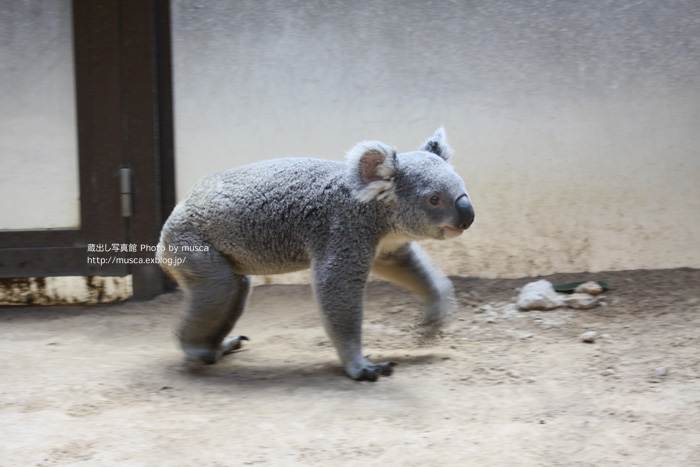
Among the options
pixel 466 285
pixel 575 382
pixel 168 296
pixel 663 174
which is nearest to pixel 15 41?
pixel 168 296

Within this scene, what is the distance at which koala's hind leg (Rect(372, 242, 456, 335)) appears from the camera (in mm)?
3861

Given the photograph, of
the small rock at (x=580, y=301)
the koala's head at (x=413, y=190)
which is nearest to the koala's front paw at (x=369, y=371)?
the koala's head at (x=413, y=190)

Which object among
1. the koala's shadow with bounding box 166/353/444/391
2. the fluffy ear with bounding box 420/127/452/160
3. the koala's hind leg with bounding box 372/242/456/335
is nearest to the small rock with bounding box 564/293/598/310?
the koala's hind leg with bounding box 372/242/456/335

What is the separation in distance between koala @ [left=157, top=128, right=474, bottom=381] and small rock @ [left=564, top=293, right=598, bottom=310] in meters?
1.10

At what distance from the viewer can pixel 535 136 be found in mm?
4969

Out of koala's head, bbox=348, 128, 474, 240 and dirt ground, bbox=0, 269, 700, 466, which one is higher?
koala's head, bbox=348, 128, 474, 240

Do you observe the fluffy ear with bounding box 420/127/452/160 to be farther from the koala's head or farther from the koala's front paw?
the koala's front paw

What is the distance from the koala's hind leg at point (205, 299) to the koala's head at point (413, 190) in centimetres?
84

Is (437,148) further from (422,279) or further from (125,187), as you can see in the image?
(125,187)

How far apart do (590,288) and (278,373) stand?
2.30 m

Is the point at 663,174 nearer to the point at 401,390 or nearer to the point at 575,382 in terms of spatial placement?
the point at 575,382

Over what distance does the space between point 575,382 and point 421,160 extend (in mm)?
1328

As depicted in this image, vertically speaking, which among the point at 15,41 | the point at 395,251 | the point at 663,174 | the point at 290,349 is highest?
the point at 15,41

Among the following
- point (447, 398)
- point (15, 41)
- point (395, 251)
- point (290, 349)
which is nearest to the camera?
point (447, 398)
